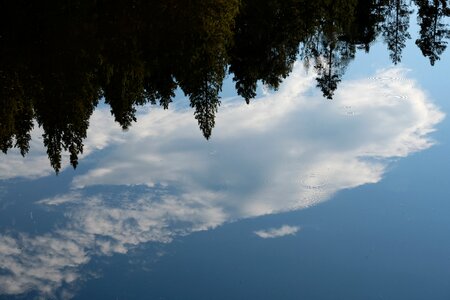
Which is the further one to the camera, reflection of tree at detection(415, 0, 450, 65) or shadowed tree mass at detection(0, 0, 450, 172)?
reflection of tree at detection(415, 0, 450, 65)

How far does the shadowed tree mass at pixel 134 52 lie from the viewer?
14.3 meters

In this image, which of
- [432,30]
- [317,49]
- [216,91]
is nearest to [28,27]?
[216,91]

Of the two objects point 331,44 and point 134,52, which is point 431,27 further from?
point 134,52

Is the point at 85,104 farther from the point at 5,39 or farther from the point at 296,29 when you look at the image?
the point at 296,29

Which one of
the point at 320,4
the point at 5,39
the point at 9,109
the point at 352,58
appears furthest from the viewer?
the point at 352,58

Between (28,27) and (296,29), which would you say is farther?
(296,29)

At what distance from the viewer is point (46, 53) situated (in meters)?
14.4

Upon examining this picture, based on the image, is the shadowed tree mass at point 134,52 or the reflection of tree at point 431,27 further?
the reflection of tree at point 431,27

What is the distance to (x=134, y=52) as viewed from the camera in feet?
52.4

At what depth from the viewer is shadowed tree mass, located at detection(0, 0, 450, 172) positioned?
14.3 m

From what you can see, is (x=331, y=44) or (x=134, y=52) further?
(x=331, y=44)

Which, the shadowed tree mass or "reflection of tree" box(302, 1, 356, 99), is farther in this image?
"reflection of tree" box(302, 1, 356, 99)

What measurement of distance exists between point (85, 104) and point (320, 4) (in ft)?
30.0

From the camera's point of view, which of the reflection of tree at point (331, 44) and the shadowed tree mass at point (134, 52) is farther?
the reflection of tree at point (331, 44)
